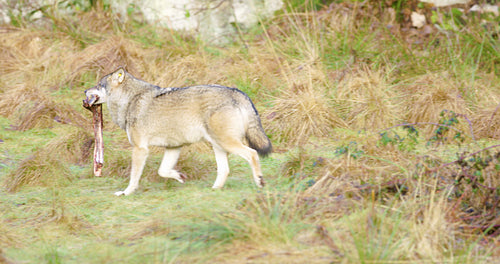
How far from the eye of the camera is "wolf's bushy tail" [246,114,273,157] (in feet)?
19.7

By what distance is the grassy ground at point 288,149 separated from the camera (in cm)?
436

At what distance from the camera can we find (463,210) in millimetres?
4891

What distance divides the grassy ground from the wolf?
291 millimetres

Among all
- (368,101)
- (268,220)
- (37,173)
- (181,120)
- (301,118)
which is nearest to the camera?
(268,220)

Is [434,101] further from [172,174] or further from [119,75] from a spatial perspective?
[119,75]

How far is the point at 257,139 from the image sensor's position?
19.8ft

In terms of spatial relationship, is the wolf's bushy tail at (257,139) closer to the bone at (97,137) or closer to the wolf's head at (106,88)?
the wolf's head at (106,88)

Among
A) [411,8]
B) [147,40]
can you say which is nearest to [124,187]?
[147,40]

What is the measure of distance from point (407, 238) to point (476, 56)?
252 inches

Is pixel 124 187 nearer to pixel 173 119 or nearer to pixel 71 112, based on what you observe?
pixel 173 119

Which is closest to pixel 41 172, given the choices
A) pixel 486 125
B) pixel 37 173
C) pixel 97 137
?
pixel 37 173

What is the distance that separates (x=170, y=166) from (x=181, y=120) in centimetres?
57

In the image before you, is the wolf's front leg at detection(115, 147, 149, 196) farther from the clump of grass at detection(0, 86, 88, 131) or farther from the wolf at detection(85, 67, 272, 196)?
the clump of grass at detection(0, 86, 88, 131)

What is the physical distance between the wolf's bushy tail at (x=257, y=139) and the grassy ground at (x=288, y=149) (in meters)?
0.37
